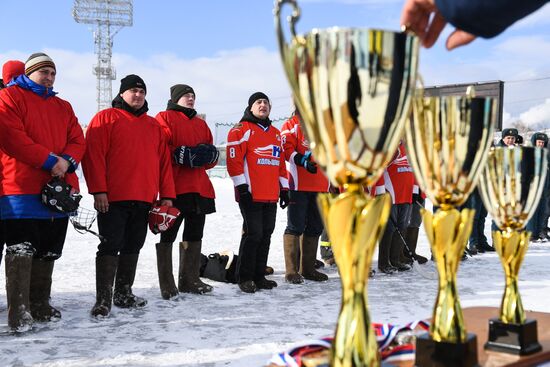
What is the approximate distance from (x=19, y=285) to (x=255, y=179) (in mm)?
2120

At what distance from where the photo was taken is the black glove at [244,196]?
4766 mm

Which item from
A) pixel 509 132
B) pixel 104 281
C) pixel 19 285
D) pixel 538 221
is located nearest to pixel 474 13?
pixel 19 285

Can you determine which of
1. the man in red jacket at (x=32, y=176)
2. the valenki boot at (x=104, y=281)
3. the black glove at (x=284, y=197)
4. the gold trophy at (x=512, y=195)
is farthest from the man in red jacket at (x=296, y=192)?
the gold trophy at (x=512, y=195)

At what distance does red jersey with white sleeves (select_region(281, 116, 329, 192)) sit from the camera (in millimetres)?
5285

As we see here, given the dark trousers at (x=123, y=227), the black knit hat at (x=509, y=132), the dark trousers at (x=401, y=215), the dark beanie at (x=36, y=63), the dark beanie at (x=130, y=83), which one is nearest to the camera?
the dark beanie at (x=36, y=63)

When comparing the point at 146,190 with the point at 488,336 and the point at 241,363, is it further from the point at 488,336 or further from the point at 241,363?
the point at 488,336

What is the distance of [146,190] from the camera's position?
161 inches

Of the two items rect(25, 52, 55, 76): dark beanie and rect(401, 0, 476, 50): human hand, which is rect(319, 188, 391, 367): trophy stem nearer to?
rect(401, 0, 476, 50): human hand

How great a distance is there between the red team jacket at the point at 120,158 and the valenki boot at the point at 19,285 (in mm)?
661

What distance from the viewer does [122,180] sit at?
399 cm

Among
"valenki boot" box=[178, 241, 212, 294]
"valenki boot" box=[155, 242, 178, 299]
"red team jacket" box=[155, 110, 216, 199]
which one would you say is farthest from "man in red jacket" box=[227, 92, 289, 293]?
"valenki boot" box=[155, 242, 178, 299]

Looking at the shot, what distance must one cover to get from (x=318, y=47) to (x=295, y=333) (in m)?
2.73

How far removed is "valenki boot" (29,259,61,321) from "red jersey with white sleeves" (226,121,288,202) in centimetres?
173

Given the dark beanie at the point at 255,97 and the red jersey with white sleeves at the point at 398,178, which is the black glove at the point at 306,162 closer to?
the dark beanie at the point at 255,97
